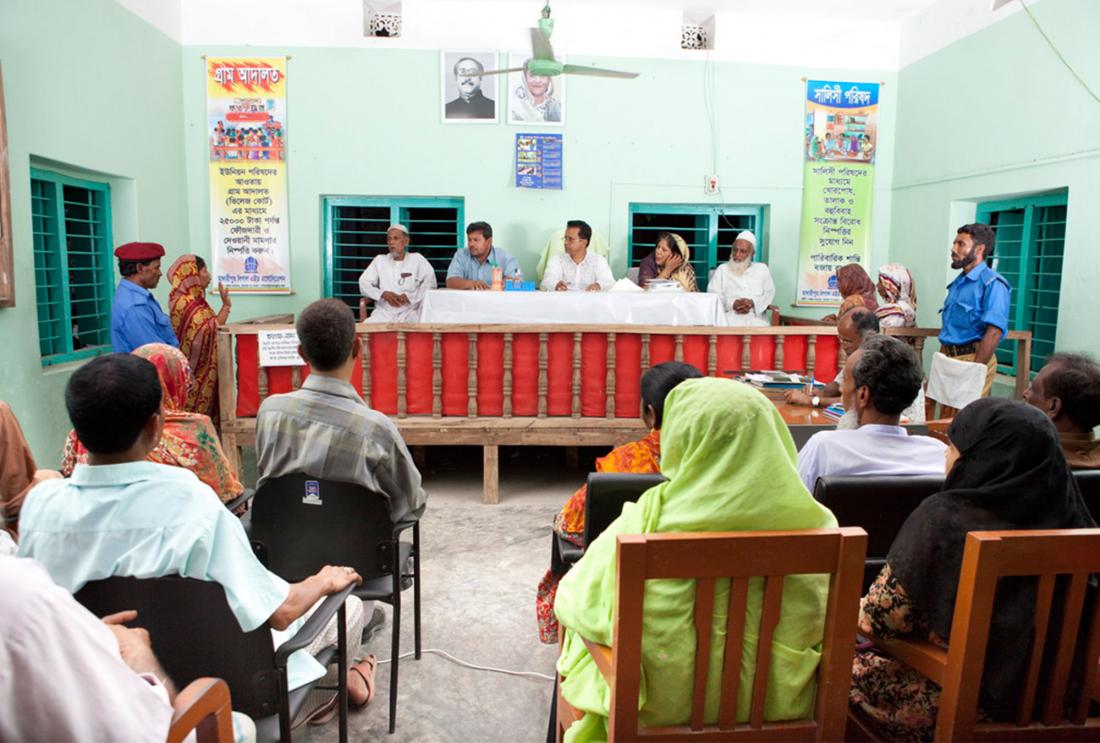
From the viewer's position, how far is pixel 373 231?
22.8 feet

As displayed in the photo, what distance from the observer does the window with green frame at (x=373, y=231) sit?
686 centimetres

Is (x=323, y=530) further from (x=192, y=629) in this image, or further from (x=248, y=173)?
(x=248, y=173)

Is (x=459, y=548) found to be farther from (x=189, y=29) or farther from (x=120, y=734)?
(x=189, y=29)

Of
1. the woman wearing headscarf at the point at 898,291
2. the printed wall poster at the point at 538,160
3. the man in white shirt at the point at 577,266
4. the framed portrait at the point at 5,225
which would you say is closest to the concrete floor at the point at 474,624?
the framed portrait at the point at 5,225

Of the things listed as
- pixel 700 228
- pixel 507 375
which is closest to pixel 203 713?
pixel 507 375

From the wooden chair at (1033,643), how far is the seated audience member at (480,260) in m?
4.84

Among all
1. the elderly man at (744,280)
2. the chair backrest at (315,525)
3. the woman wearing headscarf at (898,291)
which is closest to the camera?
the chair backrest at (315,525)

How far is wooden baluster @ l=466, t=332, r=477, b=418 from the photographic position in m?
4.22

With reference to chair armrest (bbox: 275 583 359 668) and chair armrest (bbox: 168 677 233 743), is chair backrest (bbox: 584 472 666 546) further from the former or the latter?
chair armrest (bbox: 168 677 233 743)

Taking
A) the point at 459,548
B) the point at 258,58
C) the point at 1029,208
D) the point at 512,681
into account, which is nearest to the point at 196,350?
the point at 459,548

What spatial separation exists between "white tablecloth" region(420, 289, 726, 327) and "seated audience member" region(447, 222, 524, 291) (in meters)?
1.19

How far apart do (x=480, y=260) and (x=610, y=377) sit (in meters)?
2.32

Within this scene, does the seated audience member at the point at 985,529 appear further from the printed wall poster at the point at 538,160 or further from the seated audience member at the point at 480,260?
the printed wall poster at the point at 538,160

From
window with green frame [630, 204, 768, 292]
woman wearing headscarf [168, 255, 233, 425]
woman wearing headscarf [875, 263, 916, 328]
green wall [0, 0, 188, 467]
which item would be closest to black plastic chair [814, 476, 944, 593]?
woman wearing headscarf [875, 263, 916, 328]
